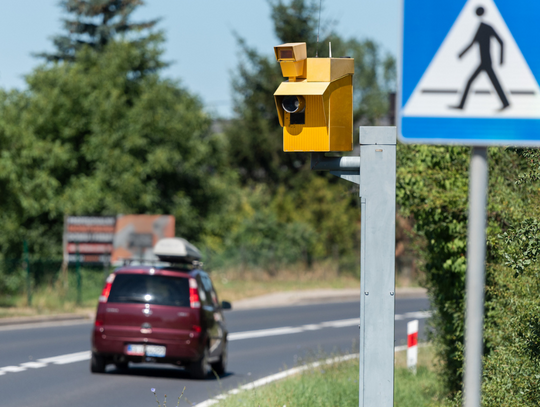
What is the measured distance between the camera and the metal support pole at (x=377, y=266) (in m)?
5.76

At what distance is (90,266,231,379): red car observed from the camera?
13.1 meters

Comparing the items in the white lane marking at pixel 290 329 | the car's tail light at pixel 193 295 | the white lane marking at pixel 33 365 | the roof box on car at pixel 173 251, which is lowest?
the white lane marking at pixel 290 329

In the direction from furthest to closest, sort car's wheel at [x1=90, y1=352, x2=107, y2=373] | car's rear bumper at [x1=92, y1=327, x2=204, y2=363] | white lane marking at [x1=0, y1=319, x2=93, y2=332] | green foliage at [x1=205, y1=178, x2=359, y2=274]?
green foliage at [x1=205, y1=178, x2=359, y2=274] < white lane marking at [x1=0, y1=319, x2=93, y2=332] < car's wheel at [x1=90, y1=352, x2=107, y2=373] < car's rear bumper at [x1=92, y1=327, x2=204, y2=363]

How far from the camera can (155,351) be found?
42.9ft

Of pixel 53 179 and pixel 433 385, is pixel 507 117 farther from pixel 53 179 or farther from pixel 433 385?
pixel 53 179

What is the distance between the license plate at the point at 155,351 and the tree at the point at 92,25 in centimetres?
4166

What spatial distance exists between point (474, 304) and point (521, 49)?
100 cm

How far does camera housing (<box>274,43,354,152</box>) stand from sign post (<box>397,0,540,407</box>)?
2532 mm

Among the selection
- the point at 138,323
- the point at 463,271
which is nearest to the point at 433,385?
the point at 463,271

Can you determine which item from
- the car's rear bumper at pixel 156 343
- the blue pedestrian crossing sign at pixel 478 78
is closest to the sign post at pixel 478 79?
the blue pedestrian crossing sign at pixel 478 78

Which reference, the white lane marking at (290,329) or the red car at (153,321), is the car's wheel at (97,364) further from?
the white lane marking at (290,329)

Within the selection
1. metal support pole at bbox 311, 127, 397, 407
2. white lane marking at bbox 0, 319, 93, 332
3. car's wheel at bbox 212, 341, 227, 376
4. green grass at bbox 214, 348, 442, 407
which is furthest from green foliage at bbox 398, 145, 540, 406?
white lane marking at bbox 0, 319, 93, 332

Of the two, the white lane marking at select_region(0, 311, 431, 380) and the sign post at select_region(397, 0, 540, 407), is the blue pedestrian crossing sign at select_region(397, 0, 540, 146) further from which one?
the white lane marking at select_region(0, 311, 431, 380)

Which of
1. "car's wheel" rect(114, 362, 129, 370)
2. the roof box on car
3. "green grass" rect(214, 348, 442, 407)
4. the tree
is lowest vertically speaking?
"car's wheel" rect(114, 362, 129, 370)
